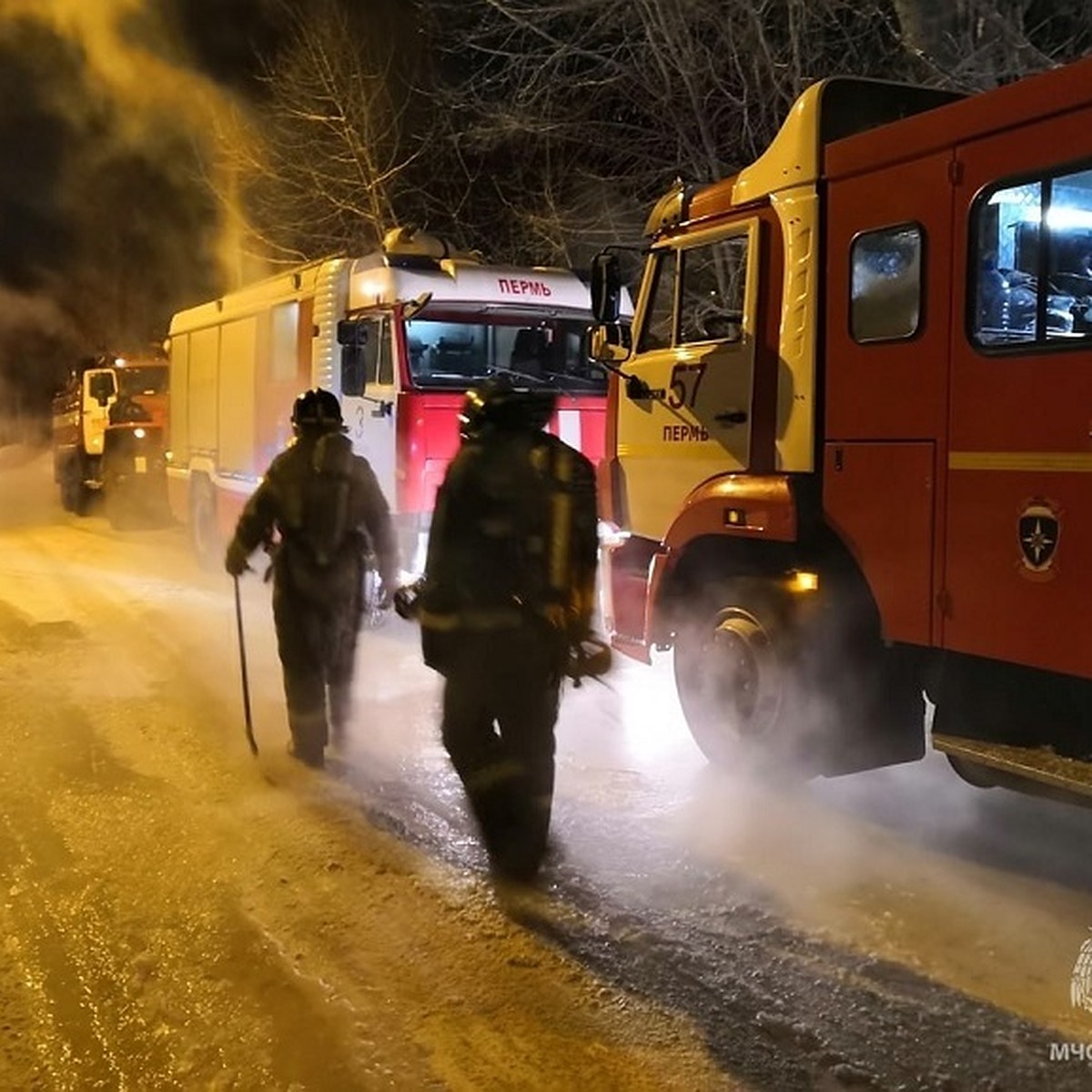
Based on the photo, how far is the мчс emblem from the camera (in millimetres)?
4176

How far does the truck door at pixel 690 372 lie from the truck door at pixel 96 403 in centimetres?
1548

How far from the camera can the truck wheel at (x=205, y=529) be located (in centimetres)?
1402

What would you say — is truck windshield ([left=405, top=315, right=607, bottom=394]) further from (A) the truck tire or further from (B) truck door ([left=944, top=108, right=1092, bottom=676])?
(A) the truck tire

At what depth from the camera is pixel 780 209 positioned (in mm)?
5473

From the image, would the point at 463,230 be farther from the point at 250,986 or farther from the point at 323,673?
the point at 250,986

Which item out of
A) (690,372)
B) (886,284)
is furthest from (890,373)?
(690,372)

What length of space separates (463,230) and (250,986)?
15873 millimetres

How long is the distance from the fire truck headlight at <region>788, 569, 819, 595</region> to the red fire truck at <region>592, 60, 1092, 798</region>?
0.02 m

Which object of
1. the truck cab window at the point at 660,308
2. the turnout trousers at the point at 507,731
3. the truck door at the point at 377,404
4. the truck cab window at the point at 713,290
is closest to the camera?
the turnout trousers at the point at 507,731

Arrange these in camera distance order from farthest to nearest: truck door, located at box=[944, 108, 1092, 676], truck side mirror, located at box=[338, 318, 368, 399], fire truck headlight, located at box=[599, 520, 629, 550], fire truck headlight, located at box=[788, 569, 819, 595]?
1. truck side mirror, located at box=[338, 318, 368, 399]
2. fire truck headlight, located at box=[599, 520, 629, 550]
3. fire truck headlight, located at box=[788, 569, 819, 595]
4. truck door, located at box=[944, 108, 1092, 676]

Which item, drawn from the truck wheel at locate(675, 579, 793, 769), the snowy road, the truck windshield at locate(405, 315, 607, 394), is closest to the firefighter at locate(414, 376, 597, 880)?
the snowy road

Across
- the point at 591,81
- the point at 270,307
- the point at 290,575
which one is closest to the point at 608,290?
the point at 290,575

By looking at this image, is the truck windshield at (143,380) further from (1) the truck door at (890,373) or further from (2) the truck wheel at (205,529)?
(1) the truck door at (890,373)

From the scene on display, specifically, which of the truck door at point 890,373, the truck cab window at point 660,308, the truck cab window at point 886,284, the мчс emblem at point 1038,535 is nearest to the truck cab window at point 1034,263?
the truck door at point 890,373
